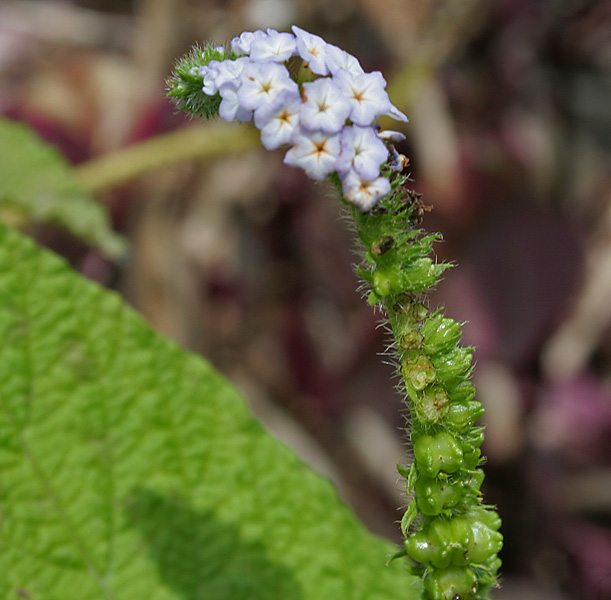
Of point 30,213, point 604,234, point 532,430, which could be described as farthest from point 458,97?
point 30,213

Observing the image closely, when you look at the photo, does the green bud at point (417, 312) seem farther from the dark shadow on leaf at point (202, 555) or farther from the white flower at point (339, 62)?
the dark shadow on leaf at point (202, 555)

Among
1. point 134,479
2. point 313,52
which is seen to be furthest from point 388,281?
point 134,479

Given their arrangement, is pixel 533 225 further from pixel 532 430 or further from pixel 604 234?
pixel 532 430

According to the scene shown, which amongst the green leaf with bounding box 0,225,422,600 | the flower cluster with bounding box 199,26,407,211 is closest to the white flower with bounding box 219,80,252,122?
the flower cluster with bounding box 199,26,407,211

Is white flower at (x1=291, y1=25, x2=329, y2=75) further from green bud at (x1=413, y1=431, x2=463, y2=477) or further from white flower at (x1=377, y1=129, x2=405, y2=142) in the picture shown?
green bud at (x1=413, y1=431, x2=463, y2=477)

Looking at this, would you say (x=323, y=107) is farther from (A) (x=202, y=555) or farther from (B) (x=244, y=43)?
(A) (x=202, y=555)

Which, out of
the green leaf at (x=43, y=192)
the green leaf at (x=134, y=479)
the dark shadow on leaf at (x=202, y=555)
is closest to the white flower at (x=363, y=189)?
the green leaf at (x=134, y=479)
